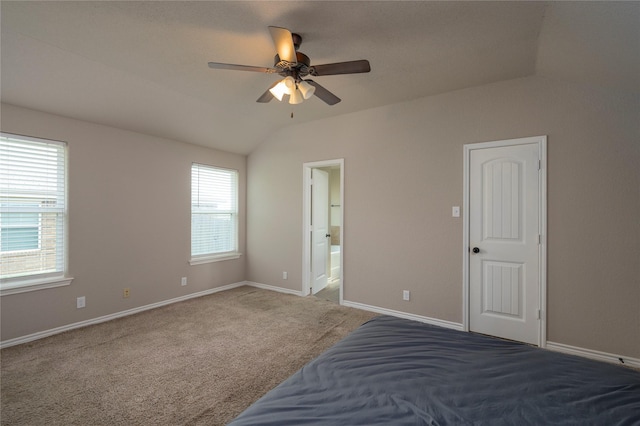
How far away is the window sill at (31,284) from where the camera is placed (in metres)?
2.65

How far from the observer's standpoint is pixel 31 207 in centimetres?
281

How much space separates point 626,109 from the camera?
238cm

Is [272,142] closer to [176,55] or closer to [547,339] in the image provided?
[176,55]

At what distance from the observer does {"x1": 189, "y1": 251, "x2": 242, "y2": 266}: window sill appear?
167 inches

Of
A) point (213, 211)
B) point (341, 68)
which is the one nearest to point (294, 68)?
point (341, 68)

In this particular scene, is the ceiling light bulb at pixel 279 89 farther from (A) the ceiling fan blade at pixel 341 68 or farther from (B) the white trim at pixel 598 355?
(B) the white trim at pixel 598 355

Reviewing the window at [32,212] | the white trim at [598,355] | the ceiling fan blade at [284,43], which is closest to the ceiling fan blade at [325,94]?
the ceiling fan blade at [284,43]

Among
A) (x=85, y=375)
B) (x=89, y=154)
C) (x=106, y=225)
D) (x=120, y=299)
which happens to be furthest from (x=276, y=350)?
(x=89, y=154)

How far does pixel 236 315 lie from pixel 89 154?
253cm

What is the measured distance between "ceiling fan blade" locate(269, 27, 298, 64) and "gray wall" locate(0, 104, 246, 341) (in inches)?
105

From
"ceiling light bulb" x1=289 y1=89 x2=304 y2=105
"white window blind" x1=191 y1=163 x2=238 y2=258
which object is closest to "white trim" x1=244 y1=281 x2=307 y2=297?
"white window blind" x1=191 y1=163 x2=238 y2=258

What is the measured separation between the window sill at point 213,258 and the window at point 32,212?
1477mm

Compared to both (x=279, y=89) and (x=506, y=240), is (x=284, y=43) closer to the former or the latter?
(x=279, y=89)

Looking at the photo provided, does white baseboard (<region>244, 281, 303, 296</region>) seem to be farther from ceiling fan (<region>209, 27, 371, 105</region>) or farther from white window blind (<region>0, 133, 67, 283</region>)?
ceiling fan (<region>209, 27, 371, 105</region>)
